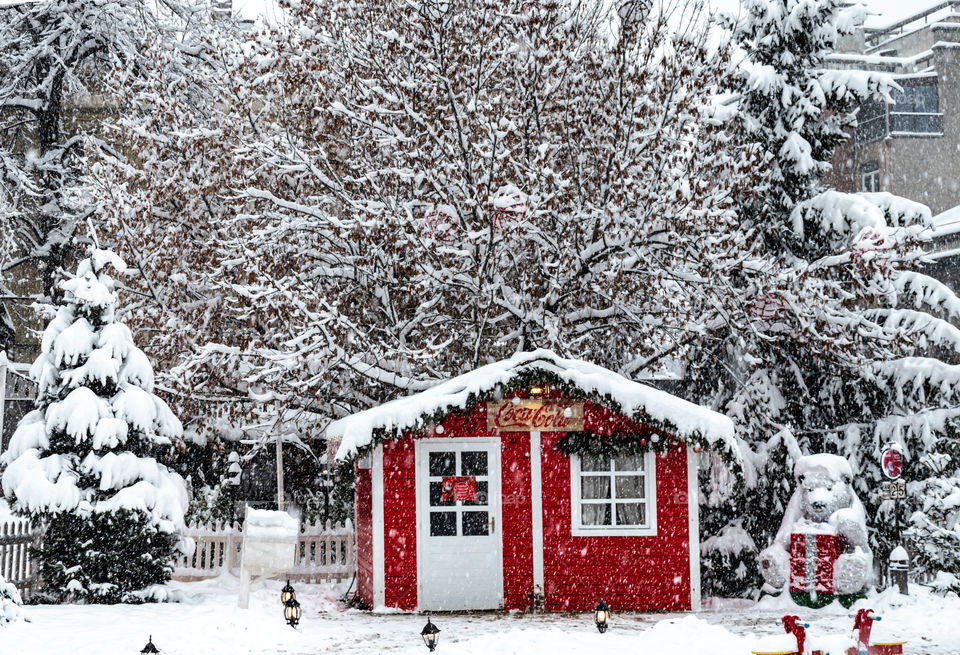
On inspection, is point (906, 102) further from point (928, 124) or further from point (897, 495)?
point (897, 495)

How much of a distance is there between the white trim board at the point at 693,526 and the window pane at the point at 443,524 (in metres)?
3.54

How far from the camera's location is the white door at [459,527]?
15.6 metres

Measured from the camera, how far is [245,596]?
45.3 ft

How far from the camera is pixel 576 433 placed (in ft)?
51.6

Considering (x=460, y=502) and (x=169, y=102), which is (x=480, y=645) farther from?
(x=169, y=102)

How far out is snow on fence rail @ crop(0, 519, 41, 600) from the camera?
16.7 m

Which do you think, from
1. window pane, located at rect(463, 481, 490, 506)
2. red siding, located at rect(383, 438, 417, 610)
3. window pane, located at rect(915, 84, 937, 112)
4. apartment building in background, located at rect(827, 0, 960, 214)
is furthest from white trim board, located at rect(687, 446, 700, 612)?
window pane, located at rect(915, 84, 937, 112)

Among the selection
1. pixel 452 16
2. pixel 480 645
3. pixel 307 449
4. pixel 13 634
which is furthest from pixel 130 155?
pixel 480 645

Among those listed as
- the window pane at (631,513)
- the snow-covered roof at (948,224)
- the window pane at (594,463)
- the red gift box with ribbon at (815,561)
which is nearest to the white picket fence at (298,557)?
the window pane at (594,463)

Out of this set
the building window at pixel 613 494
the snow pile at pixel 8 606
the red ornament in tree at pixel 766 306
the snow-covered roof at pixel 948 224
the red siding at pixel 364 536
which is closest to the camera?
the snow pile at pixel 8 606

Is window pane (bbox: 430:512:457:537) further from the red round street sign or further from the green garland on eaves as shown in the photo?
the red round street sign

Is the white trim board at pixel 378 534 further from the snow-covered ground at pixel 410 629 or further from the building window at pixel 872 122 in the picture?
the building window at pixel 872 122

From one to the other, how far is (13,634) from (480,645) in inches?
228

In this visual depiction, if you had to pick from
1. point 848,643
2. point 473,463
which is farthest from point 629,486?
point 848,643
